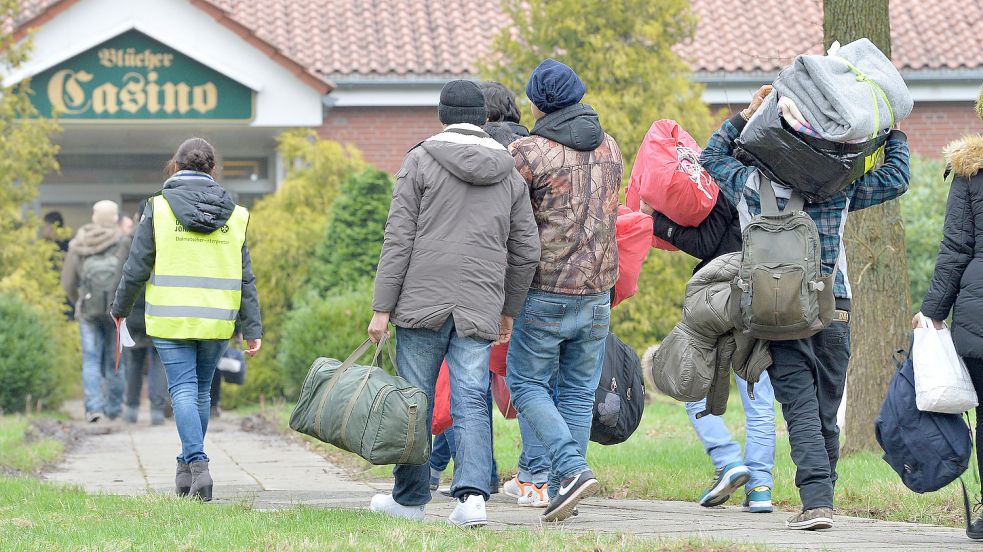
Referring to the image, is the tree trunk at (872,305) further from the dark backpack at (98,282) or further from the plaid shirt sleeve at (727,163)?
the dark backpack at (98,282)

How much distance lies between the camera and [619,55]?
528 inches

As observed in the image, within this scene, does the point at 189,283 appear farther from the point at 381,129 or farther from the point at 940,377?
→ the point at 381,129

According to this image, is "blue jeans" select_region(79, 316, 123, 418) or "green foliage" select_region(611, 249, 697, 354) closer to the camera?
"blue jeans" select_region(79, 316, 123, 418)

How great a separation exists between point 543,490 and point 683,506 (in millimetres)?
707

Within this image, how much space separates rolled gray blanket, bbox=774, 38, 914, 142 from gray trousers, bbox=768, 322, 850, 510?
85cm

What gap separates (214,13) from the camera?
673 inches

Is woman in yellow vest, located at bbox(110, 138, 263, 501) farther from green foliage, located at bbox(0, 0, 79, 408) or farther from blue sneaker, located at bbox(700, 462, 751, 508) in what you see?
green foliage, located at bbox(0, 0, 79, 408)

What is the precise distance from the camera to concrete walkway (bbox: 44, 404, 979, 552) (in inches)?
210

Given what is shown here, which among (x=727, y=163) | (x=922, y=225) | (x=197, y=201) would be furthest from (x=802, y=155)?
(x=922, y=225)

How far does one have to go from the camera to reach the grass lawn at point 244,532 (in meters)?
4.70

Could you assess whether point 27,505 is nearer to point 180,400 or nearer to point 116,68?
point 180,400

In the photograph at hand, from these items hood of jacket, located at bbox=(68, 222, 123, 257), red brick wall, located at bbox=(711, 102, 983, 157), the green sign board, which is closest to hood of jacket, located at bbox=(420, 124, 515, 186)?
hood of jacket, located at bbox=(68, 222, 123, 257)

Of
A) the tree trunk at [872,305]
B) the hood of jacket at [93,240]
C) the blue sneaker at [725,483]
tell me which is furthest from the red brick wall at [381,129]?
the blue sneaker at [725,483]

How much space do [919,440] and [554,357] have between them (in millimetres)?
1540
